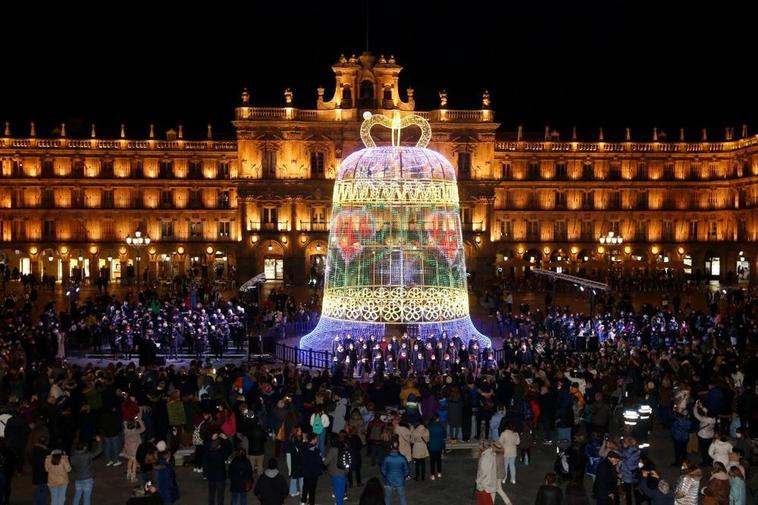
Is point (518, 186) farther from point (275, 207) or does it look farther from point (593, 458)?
point (593, 458)

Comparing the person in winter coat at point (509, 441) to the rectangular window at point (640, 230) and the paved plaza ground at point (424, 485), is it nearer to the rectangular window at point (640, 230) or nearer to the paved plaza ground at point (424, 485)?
the paved plaza ground at point (424, 485)

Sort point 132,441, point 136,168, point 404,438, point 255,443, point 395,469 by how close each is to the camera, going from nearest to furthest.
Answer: point 395,469
point 255,443
point 404,438
point 132,441
point 136,168

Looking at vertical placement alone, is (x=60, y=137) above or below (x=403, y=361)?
above

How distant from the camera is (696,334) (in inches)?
1230

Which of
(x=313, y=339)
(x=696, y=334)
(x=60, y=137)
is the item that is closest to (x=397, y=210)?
(x=313, y=339)

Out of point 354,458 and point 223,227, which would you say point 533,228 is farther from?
point 354,458

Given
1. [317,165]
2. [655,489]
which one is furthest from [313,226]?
[655,489]

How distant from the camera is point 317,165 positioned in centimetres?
6475

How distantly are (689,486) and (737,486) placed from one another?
3.90 ft

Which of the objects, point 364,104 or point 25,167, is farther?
point 25,167

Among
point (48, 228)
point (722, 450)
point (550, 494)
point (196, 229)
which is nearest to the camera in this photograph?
point (550, 494)

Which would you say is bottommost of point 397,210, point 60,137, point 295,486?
point 295,486

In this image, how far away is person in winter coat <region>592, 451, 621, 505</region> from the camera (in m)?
13.9

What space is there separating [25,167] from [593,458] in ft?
204
